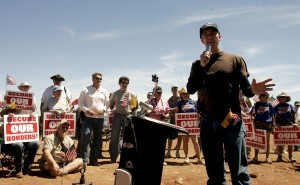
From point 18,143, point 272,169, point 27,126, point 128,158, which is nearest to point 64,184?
point 18,143

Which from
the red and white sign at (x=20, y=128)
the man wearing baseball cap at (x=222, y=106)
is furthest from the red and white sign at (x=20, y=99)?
the man wearing baseball cap at (x=222, y=106)

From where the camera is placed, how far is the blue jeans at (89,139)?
850 cm

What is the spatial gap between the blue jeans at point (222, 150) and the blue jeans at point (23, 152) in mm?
5248

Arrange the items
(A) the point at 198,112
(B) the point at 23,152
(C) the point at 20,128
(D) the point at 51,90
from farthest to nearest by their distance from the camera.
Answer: (D) the point at 51,90, (C) the point at 20,128, (B) the point at 23,152, (A) the point at 198,112

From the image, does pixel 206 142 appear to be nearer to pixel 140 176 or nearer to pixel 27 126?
pixel 140 176

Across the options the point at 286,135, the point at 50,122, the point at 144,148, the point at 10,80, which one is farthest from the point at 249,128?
the point at 10,80

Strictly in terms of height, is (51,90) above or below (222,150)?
above

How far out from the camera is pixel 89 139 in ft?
28.1

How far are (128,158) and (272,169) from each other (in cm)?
731

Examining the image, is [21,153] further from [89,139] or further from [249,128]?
[249,128]

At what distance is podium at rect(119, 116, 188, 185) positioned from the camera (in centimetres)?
298

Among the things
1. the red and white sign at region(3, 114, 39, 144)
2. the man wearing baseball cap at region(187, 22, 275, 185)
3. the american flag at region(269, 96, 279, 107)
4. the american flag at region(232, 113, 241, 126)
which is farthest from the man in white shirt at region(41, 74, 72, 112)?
the american flag at region(269, 96, 279, 107)

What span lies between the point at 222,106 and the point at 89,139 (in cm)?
579

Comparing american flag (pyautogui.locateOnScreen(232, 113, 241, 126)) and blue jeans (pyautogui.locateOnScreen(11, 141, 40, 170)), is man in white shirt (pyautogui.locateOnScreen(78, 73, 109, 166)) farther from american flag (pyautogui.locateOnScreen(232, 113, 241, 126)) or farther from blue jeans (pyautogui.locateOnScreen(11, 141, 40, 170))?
american flag (pyautogui.locateOnScreen(232, 113, 241, 126))
